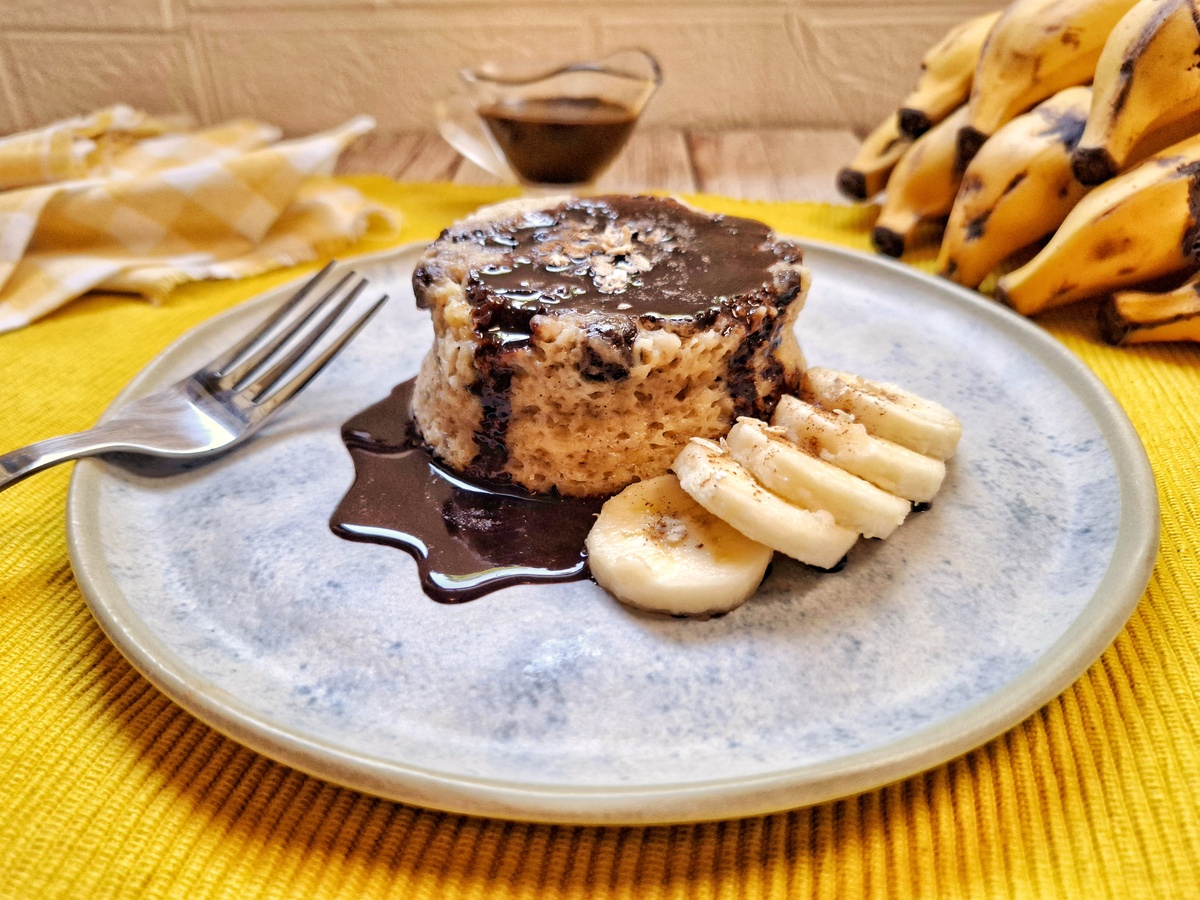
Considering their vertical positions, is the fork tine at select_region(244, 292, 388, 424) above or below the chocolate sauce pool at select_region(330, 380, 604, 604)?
above

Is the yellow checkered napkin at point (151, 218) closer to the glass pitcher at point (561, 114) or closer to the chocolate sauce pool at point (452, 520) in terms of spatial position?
the glass pitcher at point (561, 114)

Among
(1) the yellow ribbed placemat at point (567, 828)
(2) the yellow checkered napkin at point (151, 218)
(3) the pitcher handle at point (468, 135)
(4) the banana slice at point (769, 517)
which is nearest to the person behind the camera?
(1) the yellow ribbed placemat at point (567, 828)

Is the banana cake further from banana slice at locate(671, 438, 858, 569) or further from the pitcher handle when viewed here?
the pitcher handle

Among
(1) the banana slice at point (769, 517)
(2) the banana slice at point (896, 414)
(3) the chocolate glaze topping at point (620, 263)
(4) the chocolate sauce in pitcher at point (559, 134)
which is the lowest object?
(4) the chocolate sauce in pitcher at point (559, 134)

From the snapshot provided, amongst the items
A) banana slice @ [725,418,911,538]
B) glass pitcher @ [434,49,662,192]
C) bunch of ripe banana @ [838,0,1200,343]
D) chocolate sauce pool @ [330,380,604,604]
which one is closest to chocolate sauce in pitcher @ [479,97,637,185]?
glass pitcher @ [434,49,662,192]

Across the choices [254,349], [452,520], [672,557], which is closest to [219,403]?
[254,349]

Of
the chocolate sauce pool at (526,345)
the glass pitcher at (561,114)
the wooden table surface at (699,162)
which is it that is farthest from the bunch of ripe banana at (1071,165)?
the glass pitcher at (561,114)

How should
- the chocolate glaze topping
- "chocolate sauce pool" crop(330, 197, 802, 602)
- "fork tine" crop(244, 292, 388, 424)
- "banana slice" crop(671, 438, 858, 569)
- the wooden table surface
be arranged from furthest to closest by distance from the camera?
the wooden table surface → "fork tine" crop(244, 292, 388, 424) → the chocolate glaze topping → "chocolate sauce pool" crop(330, 197, 802, 602) → "banana slice" crop(671, 438, 858, 569)

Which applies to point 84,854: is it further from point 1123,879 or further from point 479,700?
point 1123,879
